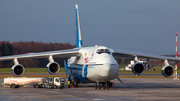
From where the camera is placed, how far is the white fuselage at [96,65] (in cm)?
2241

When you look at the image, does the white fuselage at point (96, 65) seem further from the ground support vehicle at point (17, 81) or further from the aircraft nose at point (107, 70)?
the ground support vehicle at point (17, 81)

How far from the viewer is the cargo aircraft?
22641mm

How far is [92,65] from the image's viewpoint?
76.7ft

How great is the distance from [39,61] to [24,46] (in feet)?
26.3

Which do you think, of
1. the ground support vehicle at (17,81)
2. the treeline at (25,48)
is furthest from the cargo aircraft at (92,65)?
the treeline at (25,48)

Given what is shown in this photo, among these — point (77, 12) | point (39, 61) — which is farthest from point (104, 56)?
point (39, 61)

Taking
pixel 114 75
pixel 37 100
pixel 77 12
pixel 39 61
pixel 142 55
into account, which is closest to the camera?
pixel 37 100

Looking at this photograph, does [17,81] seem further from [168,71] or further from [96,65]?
[168,71]

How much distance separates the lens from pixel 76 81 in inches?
1092

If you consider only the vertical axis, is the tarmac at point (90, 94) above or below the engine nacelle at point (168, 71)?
below

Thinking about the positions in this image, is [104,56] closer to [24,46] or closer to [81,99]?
[81,99]

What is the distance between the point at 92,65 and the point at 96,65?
60cm

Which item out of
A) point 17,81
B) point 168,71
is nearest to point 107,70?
point 168,71

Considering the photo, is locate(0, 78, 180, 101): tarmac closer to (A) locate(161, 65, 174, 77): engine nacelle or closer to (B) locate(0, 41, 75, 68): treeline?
(A) locate(161, 65, 174, 77): engine nacelle
